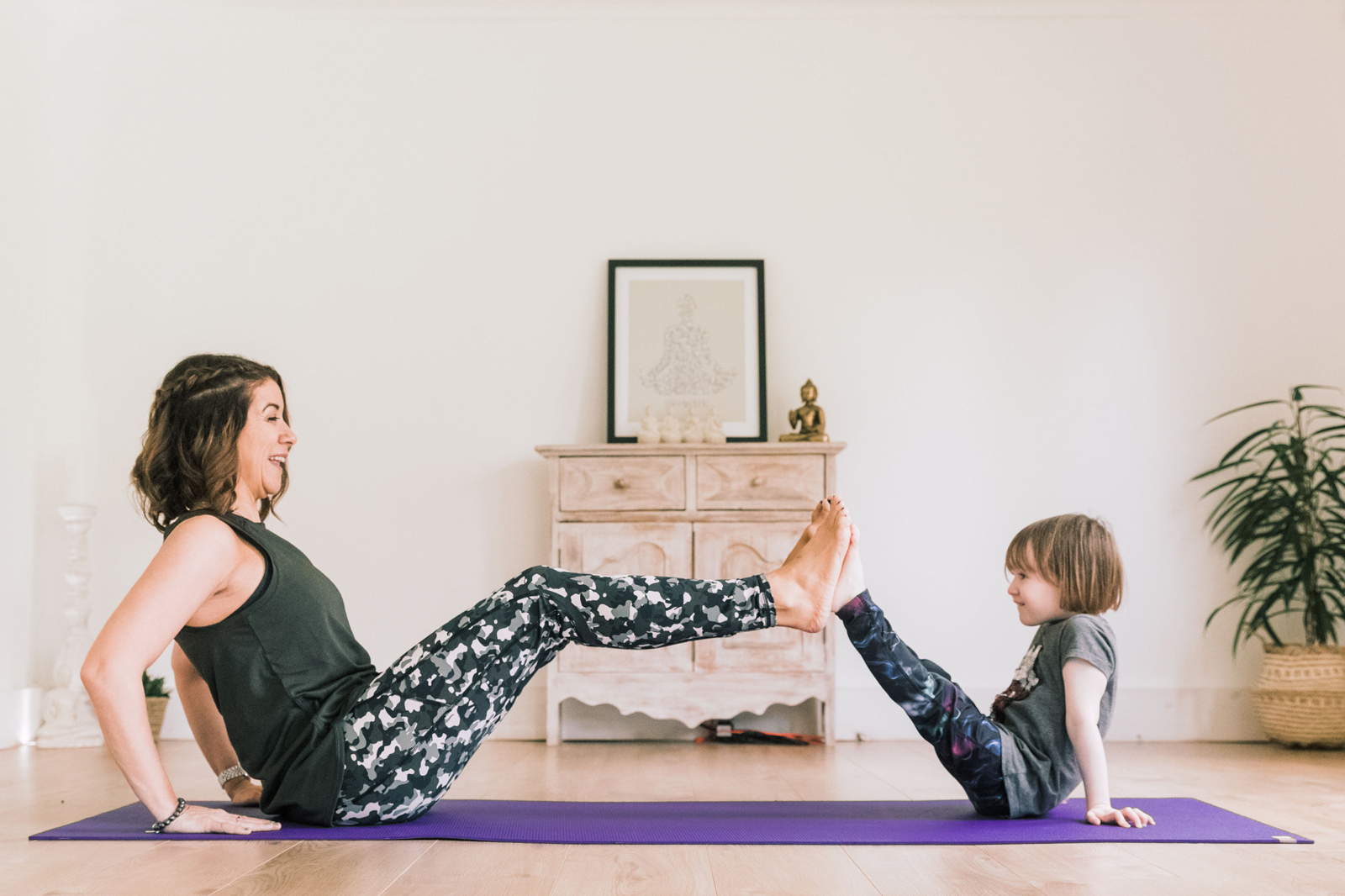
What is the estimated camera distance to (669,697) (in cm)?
344

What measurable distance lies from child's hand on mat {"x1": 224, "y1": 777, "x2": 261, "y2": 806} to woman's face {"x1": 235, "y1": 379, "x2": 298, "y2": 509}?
585mm

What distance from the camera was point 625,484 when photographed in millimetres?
3545

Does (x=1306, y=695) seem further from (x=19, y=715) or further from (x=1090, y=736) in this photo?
(x=19, y=715)

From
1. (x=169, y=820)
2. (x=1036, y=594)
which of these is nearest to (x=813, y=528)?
(x=1036, y=594)

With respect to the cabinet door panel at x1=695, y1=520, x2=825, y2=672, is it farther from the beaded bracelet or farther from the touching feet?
the beaded bracelet

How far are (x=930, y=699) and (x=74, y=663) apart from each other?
3.18 meters

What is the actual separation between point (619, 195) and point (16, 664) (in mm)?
2806

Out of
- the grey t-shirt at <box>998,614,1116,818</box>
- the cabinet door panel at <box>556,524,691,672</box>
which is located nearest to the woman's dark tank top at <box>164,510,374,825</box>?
the grey t-shirt at <box>998,614,1116,818</box>

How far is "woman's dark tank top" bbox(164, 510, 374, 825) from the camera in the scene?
5.75 ft

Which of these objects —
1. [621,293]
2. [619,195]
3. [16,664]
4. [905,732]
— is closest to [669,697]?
[905,732]

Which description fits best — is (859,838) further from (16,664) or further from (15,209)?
(15,209)

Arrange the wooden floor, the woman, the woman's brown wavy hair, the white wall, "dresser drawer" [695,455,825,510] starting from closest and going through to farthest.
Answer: the wooden floor
the woman
the woman's brown wavy hair
"dresser drawer" [695,455,825,510]
the white wall

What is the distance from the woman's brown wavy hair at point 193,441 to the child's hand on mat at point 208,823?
20.0 inches

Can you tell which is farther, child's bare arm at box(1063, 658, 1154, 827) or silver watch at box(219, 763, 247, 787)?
silver watch at box(219, 763, 247, 787)
